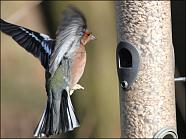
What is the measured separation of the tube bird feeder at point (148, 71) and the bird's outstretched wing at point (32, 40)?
1.64ft

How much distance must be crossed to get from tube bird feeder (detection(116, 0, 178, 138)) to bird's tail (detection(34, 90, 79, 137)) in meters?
0.33

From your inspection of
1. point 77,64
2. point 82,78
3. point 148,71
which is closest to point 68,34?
point 77,64

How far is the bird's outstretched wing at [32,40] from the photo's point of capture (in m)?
3.56

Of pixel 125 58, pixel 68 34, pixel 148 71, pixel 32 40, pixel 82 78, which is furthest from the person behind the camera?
pixel 82 78

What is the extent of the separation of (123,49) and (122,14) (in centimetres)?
19

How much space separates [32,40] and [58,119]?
560 millimetres

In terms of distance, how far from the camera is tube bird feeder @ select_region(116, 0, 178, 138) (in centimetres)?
325

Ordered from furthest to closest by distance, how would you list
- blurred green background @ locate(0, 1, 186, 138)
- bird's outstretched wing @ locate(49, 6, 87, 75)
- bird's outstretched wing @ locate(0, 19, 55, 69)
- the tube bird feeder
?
blurred green background @ locate(0, 1, 186, 138), bird's outstretched wing @ locate(0, 19, 55, 69), the tube bird feeder, bird's outstretched wing @ locate(49, 6, 87, 75)

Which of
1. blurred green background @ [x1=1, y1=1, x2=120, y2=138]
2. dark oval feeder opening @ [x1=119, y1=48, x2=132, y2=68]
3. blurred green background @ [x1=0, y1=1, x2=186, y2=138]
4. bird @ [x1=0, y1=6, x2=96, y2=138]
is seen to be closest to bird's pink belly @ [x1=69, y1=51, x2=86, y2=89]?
bird @ [x1=0, y1=6, x2=96, y2=138]

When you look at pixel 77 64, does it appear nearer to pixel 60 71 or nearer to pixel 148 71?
pixel 60 71

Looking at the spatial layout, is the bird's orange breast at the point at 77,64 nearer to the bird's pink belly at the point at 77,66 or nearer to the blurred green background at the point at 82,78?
the bird's pink belly at the point at 77,66

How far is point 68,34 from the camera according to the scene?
124 inches

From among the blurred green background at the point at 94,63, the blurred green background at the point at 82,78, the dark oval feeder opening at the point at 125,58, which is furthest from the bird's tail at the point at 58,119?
the blurred green background at the point at 94,63

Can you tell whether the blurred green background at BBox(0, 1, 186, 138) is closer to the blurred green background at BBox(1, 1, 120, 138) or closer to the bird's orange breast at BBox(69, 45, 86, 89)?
the blurred green background at BBox(1, 1, 120, 138)
